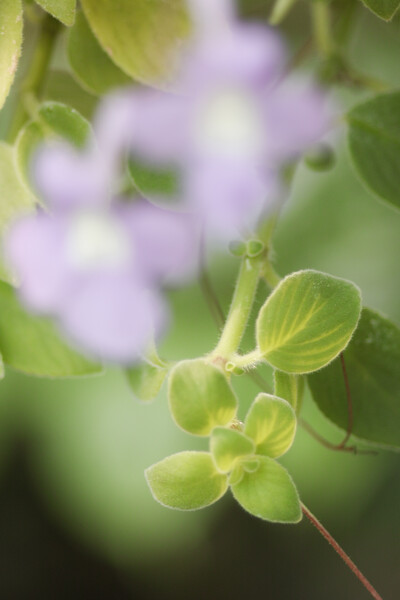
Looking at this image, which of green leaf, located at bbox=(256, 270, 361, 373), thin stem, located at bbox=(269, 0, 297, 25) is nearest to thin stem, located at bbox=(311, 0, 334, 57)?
thin stem, located at bbox=(269, 0, 297, 25)

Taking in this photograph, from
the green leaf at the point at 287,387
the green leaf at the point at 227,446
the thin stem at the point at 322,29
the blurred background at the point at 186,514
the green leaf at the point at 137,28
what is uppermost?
the thin stem at the point at 322,29

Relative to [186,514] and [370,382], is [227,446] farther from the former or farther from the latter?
[186,514]

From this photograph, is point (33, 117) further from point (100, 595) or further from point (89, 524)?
point (100, 595)

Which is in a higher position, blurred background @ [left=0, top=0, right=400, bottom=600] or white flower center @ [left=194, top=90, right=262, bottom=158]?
white flower center @ [left=194, top=90, right=262, bottom=158]

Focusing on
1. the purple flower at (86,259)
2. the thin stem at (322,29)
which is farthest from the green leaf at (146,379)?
the thin stem at (322,29)

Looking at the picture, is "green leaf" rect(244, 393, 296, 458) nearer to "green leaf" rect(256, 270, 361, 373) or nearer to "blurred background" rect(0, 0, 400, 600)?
"green leaf" rect(256, 270, 361, 373)

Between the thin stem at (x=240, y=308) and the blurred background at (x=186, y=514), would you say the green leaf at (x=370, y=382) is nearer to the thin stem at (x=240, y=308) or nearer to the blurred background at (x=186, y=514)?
the thin stem at (x=240, y=308)

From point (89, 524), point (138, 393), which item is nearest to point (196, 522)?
point (89, 524)
